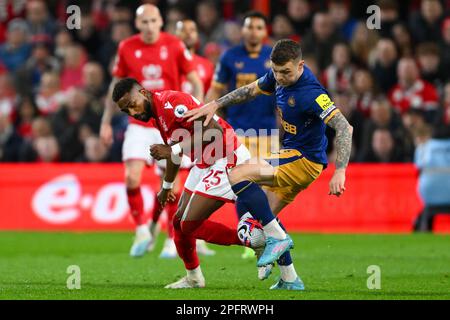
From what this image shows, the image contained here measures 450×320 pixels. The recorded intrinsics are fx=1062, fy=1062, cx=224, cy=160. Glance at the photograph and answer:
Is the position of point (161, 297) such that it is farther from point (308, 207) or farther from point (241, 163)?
point (308, 207)

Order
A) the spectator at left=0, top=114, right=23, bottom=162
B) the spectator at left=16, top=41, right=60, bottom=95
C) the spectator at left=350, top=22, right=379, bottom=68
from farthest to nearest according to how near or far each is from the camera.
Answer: the spectator at left=16, top=41, right=60, bottom=95, the spectator at left=0, top=114, right=23, bottom=162, the spectator at left=350, top=22, right=379, bottom=68

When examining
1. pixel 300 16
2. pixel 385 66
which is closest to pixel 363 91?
pixel 385 66

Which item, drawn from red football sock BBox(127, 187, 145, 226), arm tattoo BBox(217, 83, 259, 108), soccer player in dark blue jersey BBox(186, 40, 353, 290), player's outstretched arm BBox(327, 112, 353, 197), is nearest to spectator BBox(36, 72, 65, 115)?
red football sock BBox(127, 187, 145, 226)

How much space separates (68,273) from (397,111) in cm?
822

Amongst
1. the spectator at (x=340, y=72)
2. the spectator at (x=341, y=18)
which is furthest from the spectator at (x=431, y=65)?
the spectator at (x=341, y=18)

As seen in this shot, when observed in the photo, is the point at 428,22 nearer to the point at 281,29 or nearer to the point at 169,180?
the point at 281,29

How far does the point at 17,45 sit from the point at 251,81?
934 centimetres

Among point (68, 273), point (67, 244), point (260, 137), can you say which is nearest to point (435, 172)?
point (260, 137)

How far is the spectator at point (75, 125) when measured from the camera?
17.6 meters

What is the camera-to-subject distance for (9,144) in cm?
1822

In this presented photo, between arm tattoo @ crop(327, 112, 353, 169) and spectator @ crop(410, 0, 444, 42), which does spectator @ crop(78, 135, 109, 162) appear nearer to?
spectator @ crop(410, 0, 444, 42)

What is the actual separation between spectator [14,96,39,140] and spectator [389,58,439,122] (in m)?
6.32

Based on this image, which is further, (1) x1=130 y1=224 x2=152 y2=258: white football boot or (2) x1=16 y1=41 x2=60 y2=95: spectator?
(2) x1=16 y1=41 x2=60 y2=95: spectator

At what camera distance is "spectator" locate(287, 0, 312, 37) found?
60.5 ft
